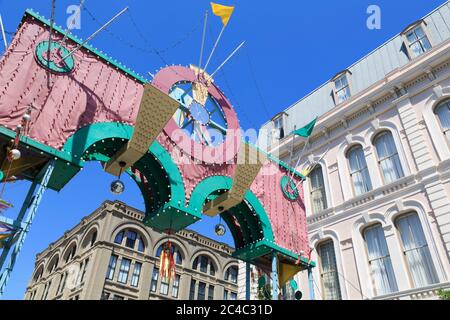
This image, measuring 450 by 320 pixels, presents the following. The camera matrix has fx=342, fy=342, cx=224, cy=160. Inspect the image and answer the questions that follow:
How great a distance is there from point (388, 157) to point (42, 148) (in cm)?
1644

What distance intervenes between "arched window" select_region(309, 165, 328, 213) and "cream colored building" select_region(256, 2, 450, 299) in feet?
0.21

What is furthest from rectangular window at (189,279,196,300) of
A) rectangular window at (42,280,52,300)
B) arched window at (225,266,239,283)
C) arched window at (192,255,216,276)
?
rectangular window at (42,280,52,300)

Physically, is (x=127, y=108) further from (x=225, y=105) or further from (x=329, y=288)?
(x=329, y=288)

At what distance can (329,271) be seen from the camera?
58.6 ft

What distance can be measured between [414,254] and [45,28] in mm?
15985

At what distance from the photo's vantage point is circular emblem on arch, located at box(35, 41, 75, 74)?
25.6 feet

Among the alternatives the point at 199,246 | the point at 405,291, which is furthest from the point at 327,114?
the point at 199,246

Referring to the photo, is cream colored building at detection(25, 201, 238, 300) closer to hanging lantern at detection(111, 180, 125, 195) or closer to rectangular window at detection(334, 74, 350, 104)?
rectangular window at detection(334, 74, 350, 104)

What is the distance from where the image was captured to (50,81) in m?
7.79

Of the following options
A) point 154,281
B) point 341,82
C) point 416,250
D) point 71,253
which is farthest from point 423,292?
point 71,253

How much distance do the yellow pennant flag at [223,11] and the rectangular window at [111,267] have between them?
30.5 m

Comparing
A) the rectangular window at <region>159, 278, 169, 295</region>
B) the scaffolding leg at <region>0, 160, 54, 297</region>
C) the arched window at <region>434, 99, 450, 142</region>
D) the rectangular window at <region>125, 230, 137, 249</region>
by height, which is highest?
the rectangular window at <region>125, 230, 137, 249</region>

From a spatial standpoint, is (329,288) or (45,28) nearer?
(45,28)

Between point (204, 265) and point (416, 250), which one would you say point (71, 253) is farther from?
point (416, 250)
